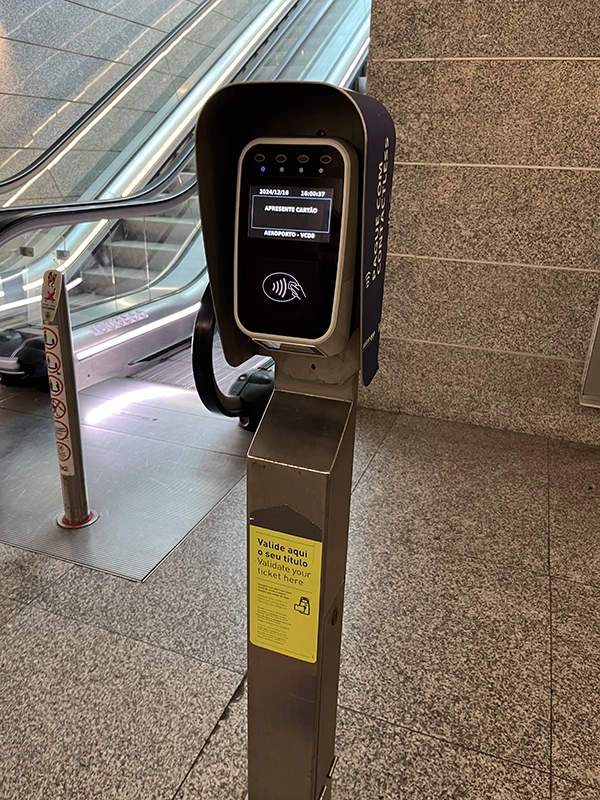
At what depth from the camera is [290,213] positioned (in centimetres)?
86

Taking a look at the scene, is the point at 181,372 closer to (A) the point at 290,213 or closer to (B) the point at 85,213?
(B) the point at 85,213

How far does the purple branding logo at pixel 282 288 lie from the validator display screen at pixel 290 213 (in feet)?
0.18

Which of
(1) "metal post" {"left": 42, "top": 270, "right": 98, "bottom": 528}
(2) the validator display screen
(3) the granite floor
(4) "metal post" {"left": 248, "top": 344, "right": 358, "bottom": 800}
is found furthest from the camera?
(1) "metal post" {"left": 42, "top": 270, "right": 98, "bottom": 528}

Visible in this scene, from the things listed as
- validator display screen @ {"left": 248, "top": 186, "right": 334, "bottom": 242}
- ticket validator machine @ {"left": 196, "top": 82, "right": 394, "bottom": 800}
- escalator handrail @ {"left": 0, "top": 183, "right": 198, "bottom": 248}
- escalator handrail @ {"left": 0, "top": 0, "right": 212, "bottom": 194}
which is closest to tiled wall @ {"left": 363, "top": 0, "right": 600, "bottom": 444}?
escalator handrail @ {"left": 0, "top": 183, "right": 198, "bottom": 248}

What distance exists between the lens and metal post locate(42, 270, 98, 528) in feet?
Result: 7.30

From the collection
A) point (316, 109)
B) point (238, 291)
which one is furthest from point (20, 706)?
point (316, 109)

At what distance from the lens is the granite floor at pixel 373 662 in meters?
1.56

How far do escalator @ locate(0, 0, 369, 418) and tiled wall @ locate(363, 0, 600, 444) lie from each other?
1102mm

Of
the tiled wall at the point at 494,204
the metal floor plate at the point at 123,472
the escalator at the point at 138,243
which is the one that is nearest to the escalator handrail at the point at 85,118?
the escalator at the point at 138,243

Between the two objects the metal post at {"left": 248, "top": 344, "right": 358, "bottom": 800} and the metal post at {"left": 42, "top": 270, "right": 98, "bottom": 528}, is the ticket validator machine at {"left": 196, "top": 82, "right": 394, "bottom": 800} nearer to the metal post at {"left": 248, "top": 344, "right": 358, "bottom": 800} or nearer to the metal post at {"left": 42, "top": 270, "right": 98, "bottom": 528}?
the metal post at {"left": 248, "top": 344, "right": 358, "bottom": 800}

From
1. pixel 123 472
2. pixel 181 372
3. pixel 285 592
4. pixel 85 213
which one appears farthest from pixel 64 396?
pixel 181 372

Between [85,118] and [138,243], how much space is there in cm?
132

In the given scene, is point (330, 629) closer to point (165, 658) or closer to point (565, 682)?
point (165, 658)

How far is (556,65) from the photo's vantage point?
2832 mm
